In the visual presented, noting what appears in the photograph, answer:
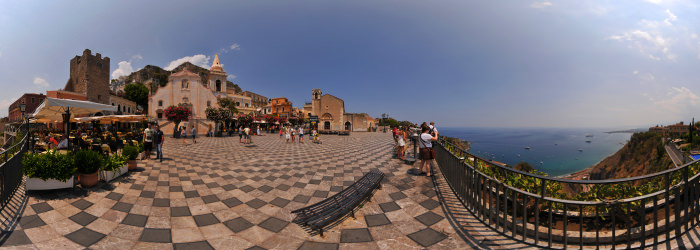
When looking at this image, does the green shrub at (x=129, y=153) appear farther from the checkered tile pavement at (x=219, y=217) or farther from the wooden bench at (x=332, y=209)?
the wooden bench at (x=332, y=209)

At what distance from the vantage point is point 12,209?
11.6 ft

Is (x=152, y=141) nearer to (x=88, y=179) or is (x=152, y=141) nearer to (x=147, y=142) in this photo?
(x=147, y=142)

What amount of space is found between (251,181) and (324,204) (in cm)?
279

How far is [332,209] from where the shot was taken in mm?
3523

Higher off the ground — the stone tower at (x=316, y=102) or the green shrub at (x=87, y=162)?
the stone tower at (x=316, y=102)

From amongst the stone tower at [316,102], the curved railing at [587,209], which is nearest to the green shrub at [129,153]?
the curved railing at [587,209]

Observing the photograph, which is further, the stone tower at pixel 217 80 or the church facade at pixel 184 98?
the stone tower at pixel 217 80

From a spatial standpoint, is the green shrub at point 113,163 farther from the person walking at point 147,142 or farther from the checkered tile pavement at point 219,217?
the person walking at point 147,142

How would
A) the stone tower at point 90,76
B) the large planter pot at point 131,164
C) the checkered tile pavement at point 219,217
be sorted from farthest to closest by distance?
the stone tower at point 90,76
the large planter pot at point 131,164
the checkered tile pavement at point 219,217

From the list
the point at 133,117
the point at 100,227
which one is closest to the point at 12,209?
the point at 100,227

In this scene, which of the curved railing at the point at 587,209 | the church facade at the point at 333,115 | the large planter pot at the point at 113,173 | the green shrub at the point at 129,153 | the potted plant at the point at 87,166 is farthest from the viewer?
the church facade at the point at 333,115

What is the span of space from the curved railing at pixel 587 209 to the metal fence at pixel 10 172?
7608 mm

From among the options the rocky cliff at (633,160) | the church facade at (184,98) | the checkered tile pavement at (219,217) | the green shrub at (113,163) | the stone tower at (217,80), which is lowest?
the rocky cliff at (633,160)

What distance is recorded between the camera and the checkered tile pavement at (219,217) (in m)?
2.93
